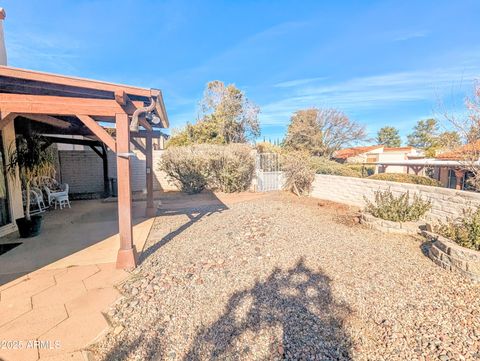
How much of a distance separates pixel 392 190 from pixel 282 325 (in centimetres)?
610

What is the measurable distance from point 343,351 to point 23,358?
270 cm

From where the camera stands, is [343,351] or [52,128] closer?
[343,351]

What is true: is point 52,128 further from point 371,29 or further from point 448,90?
point 448,90

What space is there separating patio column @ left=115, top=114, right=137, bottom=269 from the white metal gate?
8.18 metres

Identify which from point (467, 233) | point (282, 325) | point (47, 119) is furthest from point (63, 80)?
point (467, 233)

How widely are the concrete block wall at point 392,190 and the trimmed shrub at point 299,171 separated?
1.09 ft

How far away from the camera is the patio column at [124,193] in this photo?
3.24 m

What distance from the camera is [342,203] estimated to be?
8.52 m

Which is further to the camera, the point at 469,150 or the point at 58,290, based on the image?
the point at 469,150

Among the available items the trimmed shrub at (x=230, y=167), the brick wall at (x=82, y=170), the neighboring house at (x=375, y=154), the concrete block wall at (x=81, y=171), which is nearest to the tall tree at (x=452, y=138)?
the trimmed shrub at (x=230, y=167)

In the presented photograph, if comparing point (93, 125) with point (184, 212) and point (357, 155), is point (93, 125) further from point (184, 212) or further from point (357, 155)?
point (357, 155)

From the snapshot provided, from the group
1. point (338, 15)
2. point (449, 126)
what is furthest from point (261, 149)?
point (449, 126)

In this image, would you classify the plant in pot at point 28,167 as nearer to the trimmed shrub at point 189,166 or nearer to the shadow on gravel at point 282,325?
the shadow on gravel at point 282,325

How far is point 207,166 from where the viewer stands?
34.6ft
